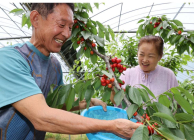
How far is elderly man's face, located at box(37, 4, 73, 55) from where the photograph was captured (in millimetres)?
858

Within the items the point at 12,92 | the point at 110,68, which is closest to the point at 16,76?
the point at 12,92

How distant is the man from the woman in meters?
0.77

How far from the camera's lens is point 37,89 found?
2.25ft

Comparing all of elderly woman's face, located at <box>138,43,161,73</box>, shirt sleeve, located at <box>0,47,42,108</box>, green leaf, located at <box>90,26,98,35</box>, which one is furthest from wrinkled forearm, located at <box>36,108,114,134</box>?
elderly woman's face, located at <box>138,43,161,73</box>

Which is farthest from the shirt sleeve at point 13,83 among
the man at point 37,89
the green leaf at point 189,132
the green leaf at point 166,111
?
the green leaf at point 189,132

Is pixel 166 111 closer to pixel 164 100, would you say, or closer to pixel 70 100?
pixel 164 100

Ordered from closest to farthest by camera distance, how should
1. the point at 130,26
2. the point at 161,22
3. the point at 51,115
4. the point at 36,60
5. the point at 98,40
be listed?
the point at 51,115 < the point at 36,60 < the point at 98,40 < the point at 161,22 < the point at 130,26

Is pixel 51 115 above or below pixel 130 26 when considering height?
below

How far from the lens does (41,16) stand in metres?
0.88

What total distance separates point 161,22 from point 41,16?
4.21 ft

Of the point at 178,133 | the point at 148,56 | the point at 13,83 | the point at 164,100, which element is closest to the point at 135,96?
the point at 164,100

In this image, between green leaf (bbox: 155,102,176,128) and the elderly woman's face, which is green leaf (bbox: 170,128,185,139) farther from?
the elderly woman's face

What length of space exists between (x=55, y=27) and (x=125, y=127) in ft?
2.07

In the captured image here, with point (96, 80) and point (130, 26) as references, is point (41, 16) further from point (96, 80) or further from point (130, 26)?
point (130, 26)
